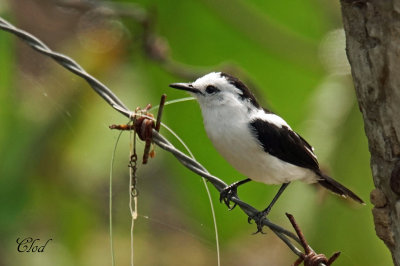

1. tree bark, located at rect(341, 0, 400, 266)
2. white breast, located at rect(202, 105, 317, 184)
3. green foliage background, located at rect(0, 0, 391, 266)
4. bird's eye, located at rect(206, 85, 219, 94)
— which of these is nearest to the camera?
tree bark, located at rect(341, 0, 400, 266)

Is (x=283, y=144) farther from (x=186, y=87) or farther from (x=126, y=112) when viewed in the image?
(x=126, y=112)

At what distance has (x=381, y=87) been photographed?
9.23 ft

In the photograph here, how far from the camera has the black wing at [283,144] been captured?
418cm

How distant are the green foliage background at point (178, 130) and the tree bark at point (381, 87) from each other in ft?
6.25

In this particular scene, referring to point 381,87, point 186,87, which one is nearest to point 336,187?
point 186,87

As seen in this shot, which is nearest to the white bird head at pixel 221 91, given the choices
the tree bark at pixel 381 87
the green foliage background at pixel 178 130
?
the green foliage background at pixel 178 130

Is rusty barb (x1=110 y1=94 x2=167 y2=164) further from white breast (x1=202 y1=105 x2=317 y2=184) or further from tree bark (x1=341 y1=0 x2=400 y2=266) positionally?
tree bark (x1=341 y1=0 x2=400 y2=266)

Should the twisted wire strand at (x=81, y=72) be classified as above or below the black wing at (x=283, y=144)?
above

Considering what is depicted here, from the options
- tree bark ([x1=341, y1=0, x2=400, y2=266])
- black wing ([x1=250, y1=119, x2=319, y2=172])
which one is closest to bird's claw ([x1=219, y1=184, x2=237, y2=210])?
black wing ([x1=250, y1=119, x2=319, y2=172])

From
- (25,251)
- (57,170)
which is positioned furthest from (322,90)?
(25,251)

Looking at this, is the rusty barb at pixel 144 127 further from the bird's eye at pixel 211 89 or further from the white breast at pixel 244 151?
the bird's eye at pixel 211 89

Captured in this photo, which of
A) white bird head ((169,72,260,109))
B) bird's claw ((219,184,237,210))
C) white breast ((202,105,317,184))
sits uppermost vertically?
white bird head ((169,72,260,109))

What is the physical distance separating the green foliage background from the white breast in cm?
72

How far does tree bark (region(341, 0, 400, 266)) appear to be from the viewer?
2754mm
